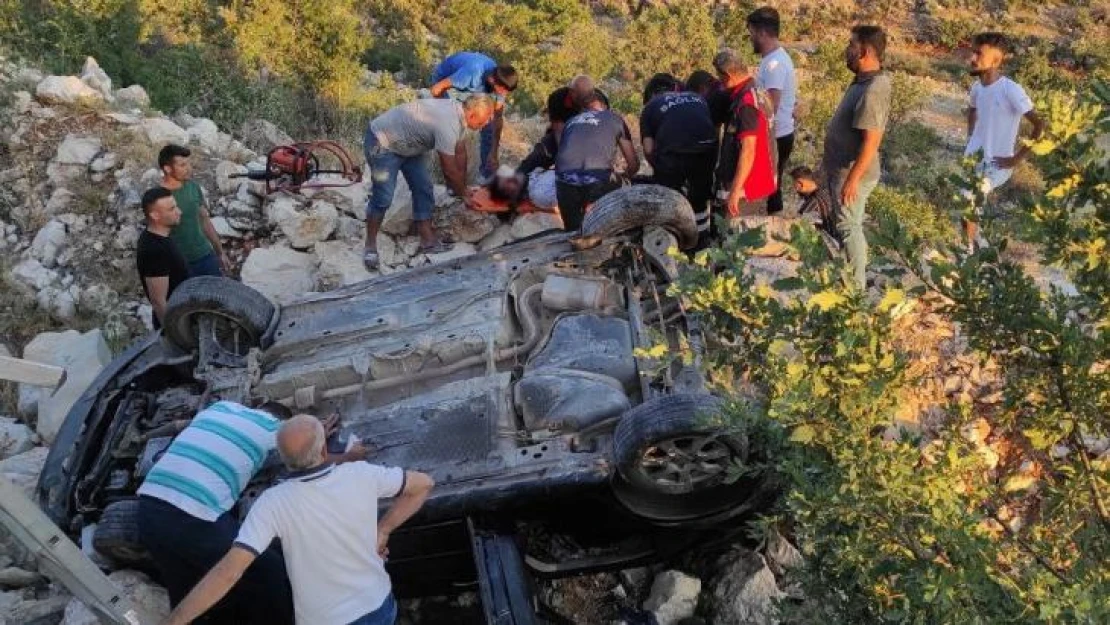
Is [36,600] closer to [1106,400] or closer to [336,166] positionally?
[1106,400]

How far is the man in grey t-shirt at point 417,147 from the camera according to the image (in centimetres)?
658

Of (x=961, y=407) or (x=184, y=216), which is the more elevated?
(x=961, y=407)

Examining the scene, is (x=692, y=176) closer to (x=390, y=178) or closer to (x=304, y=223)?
(x=390, y=178)

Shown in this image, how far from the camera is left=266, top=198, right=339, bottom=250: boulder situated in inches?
305

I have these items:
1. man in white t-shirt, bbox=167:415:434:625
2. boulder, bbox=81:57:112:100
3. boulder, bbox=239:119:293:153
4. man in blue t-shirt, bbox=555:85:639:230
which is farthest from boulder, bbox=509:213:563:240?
boulder, bbox=81:57:112:100

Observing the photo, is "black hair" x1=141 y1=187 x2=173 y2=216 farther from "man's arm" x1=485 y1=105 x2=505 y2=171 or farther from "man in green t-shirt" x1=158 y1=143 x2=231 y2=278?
"man's arm" x1=485 y1=105 x2=505 y2=171

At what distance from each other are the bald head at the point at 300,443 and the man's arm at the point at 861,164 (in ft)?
11.4

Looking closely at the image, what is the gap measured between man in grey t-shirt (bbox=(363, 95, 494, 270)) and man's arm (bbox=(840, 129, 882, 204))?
2402mm

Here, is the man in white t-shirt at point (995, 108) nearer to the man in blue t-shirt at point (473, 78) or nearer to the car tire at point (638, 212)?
the car tire at point (638, 212)

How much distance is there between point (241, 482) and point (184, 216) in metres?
2.77

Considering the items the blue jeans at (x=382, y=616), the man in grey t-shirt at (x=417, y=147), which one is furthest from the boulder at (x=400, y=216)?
the blue jeans at (x=382, y=616)

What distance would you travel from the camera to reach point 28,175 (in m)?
8.70

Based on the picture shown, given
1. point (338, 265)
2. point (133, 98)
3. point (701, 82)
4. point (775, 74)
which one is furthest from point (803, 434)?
point (133, 98)

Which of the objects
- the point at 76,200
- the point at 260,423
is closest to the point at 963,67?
the point at 76,200
